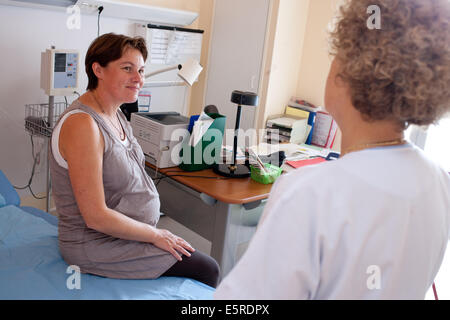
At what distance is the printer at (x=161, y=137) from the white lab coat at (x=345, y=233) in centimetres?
137

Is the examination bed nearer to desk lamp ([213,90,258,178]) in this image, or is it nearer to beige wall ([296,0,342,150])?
desk lamp ([213,90,258,178])

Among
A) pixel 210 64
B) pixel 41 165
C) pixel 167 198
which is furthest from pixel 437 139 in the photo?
pixel 41 165

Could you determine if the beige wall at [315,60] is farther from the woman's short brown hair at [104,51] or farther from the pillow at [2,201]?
the pillow at [2,201]

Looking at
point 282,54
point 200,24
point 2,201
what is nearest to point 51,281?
point 2,201

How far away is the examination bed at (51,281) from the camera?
1.49m

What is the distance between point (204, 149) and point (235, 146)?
0.15m

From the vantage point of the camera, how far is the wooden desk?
1.94 meters

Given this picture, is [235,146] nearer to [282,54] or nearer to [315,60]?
[282,54]

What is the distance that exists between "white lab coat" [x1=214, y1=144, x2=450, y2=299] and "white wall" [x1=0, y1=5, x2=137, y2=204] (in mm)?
2217

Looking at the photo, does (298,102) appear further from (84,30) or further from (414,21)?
(414,21)

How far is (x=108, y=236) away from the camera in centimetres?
167

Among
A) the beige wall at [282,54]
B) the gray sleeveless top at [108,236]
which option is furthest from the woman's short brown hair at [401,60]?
the beige wall at [282,54]

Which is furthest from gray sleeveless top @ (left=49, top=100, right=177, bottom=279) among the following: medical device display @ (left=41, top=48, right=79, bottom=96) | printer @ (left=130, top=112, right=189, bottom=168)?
medical device display @ (left=41, top=48, right=79, bottom=96)

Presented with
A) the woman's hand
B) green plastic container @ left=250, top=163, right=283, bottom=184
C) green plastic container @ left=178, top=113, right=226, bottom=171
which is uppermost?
green plastic container @ left=178, top=113, right=226, bottom=171
